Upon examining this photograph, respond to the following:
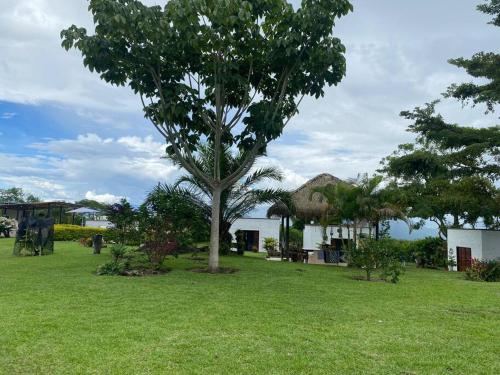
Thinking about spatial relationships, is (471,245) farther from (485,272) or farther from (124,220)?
(124,220)

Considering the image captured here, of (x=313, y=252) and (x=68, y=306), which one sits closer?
(x=68, y=306)

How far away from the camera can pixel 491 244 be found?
679 inches

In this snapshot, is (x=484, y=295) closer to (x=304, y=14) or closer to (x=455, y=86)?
(x=304, y=14)

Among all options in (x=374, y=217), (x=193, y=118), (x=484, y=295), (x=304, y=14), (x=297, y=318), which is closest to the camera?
(x=297, y=318)

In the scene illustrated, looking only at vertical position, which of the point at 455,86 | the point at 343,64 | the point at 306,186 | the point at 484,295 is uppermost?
the point at 455,86

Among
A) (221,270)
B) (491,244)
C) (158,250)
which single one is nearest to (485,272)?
(491,244)

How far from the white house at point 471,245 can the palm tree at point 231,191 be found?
8.31 meters

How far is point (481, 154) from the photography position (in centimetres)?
1802

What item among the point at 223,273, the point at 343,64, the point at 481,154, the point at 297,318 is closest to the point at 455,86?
the point at 481,154

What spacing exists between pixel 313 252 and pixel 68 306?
1650 centimetres

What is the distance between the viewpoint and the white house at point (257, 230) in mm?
29359

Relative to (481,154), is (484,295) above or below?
below

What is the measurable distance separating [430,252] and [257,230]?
11741 mm

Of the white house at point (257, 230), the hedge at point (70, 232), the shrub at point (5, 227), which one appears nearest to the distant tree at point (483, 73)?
the white house at point (257, 230)
